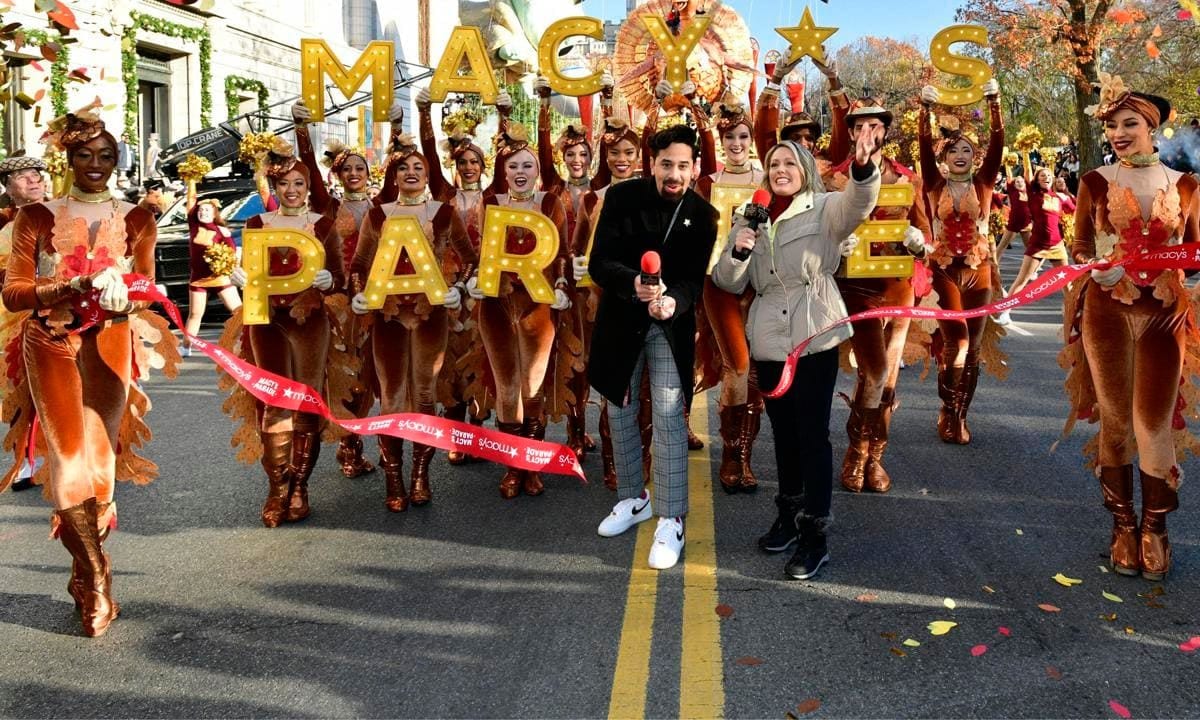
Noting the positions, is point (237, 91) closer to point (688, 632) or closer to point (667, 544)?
point (667, 544)

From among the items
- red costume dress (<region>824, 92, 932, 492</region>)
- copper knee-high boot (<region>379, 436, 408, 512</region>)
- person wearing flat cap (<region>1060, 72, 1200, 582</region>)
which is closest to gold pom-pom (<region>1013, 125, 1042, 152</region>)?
red costume dress (<region>824, 92, 932, 492</region>)

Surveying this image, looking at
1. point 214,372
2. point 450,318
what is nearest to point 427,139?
point 450,318

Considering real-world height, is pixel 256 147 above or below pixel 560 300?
above

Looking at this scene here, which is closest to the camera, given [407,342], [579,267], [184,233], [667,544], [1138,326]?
[1138,326]

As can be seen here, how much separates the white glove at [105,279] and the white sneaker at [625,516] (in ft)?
8.36

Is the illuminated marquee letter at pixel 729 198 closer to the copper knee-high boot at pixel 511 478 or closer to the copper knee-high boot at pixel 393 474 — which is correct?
the copper knee-high boot at pixel 511 478

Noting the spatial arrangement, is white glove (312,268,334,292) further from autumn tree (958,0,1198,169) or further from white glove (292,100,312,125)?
autumn tree (958,0,1198,169)

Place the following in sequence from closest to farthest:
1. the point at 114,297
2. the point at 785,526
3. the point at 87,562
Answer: the point at 114,297
the point at 87,562
the point at 785,526

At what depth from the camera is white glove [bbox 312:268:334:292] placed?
5.70 meters

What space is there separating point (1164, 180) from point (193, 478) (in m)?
5.69

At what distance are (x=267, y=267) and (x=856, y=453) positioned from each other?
3.43 meters

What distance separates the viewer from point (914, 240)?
5789 millimetres

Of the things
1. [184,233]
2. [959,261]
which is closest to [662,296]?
[959,261]

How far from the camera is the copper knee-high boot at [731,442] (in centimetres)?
623
